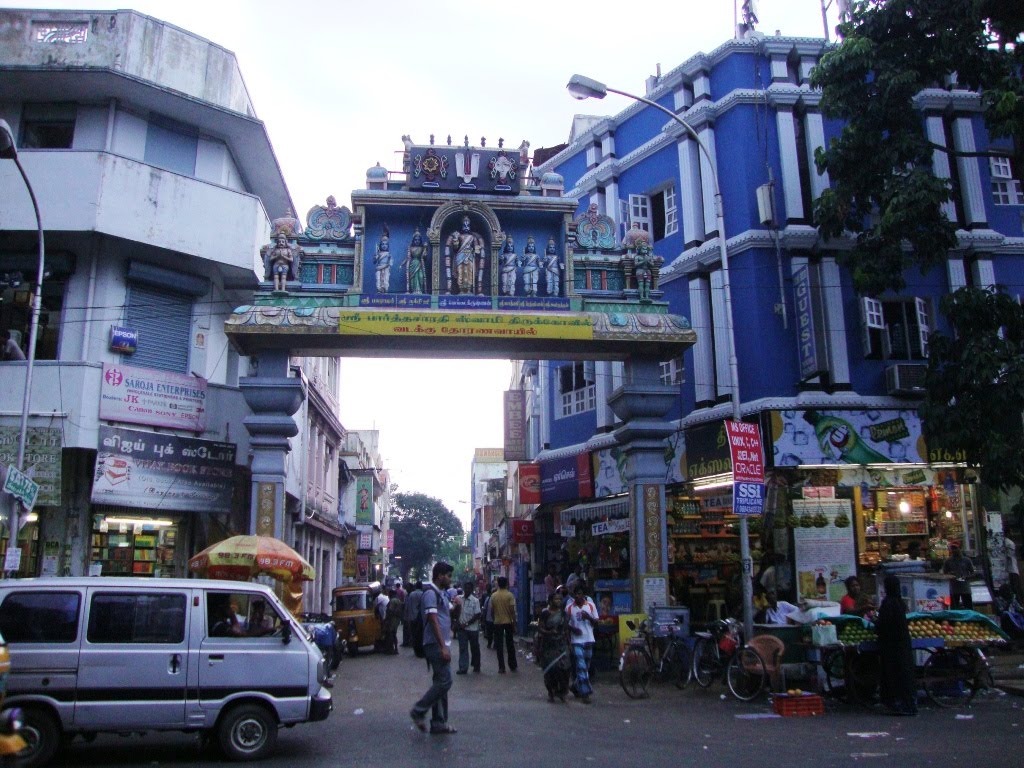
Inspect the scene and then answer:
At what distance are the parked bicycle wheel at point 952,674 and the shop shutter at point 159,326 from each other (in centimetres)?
1515

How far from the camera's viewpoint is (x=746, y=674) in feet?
40.4


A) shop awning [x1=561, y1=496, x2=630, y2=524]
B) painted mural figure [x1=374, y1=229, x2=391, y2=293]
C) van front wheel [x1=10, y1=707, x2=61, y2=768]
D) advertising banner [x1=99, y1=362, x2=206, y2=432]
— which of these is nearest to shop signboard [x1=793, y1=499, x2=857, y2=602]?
shop awning [x1=561, y1=496, x2=630, y2=524]

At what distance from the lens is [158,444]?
56.5ft

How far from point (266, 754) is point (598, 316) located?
35.2ft

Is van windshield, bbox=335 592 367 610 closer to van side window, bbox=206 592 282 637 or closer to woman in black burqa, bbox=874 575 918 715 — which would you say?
van side window, bbox=206 592 282 637

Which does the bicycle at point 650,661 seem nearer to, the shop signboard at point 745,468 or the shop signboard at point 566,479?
the shop signboard at point 745,468

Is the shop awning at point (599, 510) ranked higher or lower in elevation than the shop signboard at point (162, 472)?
lower

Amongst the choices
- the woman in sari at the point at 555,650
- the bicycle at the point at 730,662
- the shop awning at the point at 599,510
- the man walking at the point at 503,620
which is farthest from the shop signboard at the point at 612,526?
the woman in sari at the point at 555,650

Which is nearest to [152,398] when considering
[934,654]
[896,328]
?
[934,654]

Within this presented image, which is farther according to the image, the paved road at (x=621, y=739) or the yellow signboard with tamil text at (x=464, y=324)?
the yellow signboard with tamil text at (x=464, y=324)

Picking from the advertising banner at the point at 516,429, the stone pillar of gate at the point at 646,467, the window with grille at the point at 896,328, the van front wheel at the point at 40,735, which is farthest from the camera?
the advertising banner at the point at 516,429

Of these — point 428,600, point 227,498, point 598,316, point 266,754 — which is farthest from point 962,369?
point 227,498

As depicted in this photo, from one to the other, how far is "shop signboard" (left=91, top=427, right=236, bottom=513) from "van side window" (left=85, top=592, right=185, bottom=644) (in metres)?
8.37

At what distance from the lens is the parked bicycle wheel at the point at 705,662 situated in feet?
46.1
